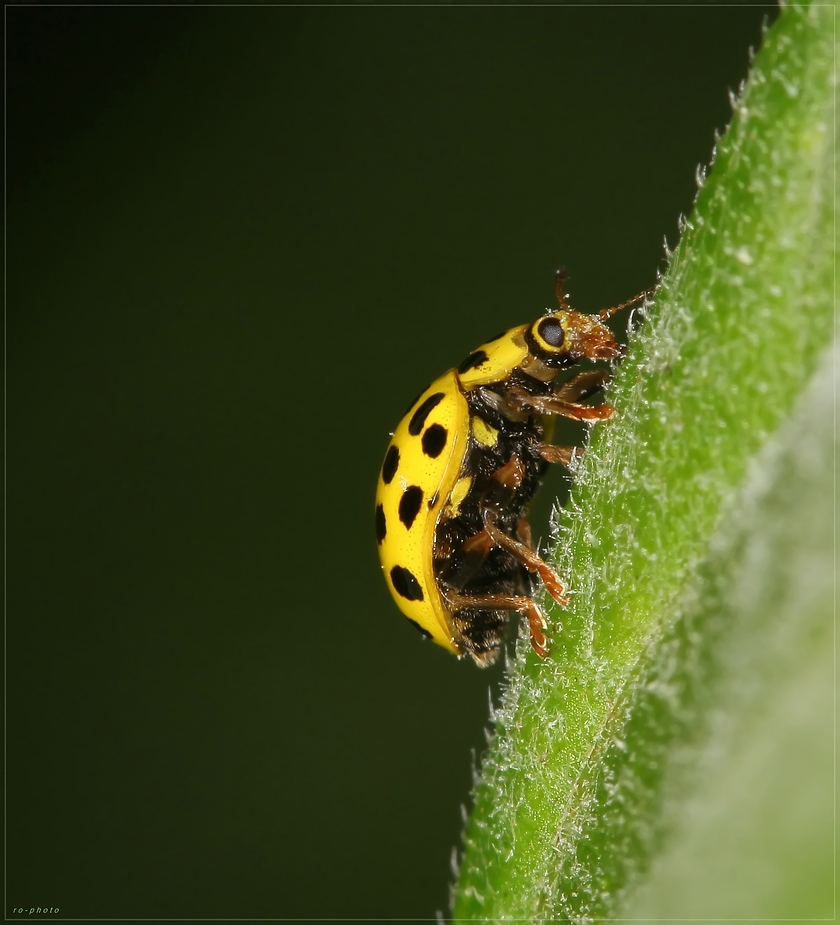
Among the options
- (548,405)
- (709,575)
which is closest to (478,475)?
(548,405)

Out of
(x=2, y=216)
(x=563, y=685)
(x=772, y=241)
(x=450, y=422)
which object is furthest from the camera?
(x=2, y=216)

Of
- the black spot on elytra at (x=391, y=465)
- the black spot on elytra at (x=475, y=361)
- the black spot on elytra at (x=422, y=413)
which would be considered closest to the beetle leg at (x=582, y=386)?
the black spot on elytra at (x=475, y=361)

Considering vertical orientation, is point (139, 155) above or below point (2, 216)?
above

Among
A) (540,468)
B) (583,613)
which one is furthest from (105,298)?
(583,613)

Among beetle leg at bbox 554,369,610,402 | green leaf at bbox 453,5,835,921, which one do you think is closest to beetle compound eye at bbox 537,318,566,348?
beetle leg at bbox 554,369,610,402

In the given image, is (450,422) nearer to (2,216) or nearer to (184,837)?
(184,837)

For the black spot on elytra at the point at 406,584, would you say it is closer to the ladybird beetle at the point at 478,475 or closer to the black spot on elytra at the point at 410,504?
the ladybird beetle at the point at 478,475

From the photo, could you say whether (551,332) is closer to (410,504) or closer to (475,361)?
(475,361)

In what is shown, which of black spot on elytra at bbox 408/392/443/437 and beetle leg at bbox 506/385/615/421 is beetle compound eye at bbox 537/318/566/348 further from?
black spot on elytra at bbox 408/392/443/437
